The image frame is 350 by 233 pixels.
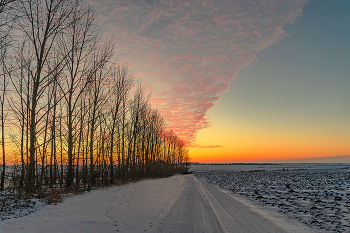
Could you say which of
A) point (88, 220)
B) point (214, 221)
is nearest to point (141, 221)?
point (88, 220)

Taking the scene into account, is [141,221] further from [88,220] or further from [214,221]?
[214,221]

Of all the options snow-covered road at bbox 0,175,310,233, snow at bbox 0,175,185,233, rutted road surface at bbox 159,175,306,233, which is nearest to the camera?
snow at bbox 0,175,185,233

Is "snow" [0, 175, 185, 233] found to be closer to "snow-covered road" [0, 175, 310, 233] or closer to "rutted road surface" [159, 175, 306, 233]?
"snow-covered road" [0, 175, 310, 233]

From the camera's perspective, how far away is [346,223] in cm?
827

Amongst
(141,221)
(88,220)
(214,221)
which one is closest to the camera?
(88,220)

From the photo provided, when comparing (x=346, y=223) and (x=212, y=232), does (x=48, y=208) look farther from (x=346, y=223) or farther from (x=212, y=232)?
(x=346, y=223)

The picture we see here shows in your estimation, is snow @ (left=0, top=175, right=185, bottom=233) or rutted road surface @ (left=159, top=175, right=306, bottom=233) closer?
snow @ (left=0, top=175, right=185, bottom=233)

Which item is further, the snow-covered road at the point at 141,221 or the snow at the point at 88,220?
the snow-covered road at the point at 141,221

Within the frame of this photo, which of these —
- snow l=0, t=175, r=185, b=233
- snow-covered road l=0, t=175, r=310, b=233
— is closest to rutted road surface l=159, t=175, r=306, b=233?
snow-covered road l=0, t=175, r=310, b=233

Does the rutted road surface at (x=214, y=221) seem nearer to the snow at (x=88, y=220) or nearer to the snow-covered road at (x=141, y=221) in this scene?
the snow-covered road at (x=141, y=221)

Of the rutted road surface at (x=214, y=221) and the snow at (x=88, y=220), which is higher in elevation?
the snow at (x=88, y=220)

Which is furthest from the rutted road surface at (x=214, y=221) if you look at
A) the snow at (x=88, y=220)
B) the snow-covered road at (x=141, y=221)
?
the snow at (x=88, y=220)

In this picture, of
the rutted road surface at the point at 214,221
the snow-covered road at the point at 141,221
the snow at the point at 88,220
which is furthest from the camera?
the rutted road surface at the point at 214,221

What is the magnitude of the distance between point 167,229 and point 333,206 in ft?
34.3
